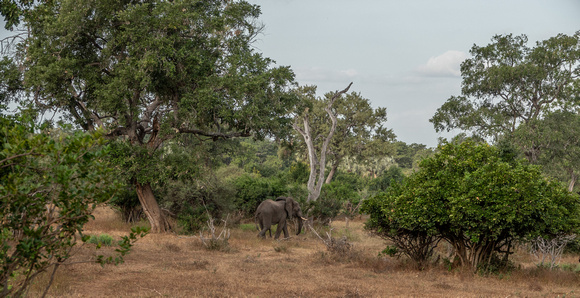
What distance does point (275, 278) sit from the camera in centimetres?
1108

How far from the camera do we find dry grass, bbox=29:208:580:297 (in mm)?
9383

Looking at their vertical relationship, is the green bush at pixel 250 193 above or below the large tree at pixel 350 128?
below

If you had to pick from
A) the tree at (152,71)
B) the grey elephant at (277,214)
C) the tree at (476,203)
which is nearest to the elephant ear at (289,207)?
the grey elephant at (277,214)

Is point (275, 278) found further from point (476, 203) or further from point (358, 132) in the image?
point (358, 132)

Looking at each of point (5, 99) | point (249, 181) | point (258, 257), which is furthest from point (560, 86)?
point (5, 99)

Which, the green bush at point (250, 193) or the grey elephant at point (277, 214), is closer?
the grey elephant at point (277, 214)

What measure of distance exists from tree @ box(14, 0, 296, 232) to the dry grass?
172 inches

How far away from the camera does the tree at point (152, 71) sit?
15969mm

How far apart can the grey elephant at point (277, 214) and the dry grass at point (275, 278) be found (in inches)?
147

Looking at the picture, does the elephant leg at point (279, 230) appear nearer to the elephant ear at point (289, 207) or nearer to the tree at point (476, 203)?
the elephant ear at point (289, 207)

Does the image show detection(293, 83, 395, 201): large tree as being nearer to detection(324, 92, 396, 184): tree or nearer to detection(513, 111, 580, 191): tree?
detection(324, 92, 396, 184): tree

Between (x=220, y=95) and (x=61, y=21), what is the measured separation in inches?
222

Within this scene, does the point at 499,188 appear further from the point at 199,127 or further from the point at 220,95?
the point at 199,127

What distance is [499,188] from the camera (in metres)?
10.8
